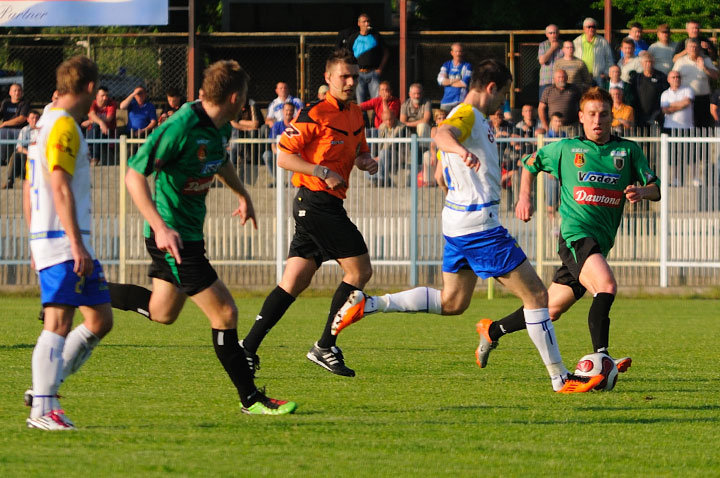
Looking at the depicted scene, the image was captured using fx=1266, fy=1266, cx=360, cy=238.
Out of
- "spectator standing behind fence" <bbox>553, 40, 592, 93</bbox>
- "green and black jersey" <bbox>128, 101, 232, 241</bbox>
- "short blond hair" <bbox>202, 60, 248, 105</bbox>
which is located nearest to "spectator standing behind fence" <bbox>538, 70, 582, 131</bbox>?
"spectator standing behind fence" <bbox>553, 40, 592, 93</bbox>

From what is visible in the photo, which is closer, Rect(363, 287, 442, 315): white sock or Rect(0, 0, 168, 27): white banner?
Rect(363, 287, 442, 315): white sock

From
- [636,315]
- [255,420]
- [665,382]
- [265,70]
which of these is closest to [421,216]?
[636,315]

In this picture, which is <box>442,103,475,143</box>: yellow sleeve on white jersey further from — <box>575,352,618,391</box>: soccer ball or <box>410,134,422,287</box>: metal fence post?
<box>410,134,422,287</box>: metal fence post

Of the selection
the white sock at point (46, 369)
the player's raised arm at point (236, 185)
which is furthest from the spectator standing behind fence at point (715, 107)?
the white sock at point (46, 369)

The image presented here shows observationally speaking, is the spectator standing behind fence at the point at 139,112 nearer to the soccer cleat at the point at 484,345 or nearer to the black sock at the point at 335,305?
the black sock at the point at 335,305

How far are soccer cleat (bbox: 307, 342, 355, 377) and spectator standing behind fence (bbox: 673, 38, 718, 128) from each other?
1162cm

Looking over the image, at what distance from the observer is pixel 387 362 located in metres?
9.49

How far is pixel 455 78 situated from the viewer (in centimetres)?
1939

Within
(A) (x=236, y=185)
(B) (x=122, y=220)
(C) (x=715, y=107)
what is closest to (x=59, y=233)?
(A) (x=236, y=185)

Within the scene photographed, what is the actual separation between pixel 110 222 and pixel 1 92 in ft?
21.2

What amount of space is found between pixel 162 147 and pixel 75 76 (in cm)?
63

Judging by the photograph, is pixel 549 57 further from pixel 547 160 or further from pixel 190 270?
pixel 190 270

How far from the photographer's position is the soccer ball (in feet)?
25.8

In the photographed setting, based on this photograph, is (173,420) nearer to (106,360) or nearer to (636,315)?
(106,360)
